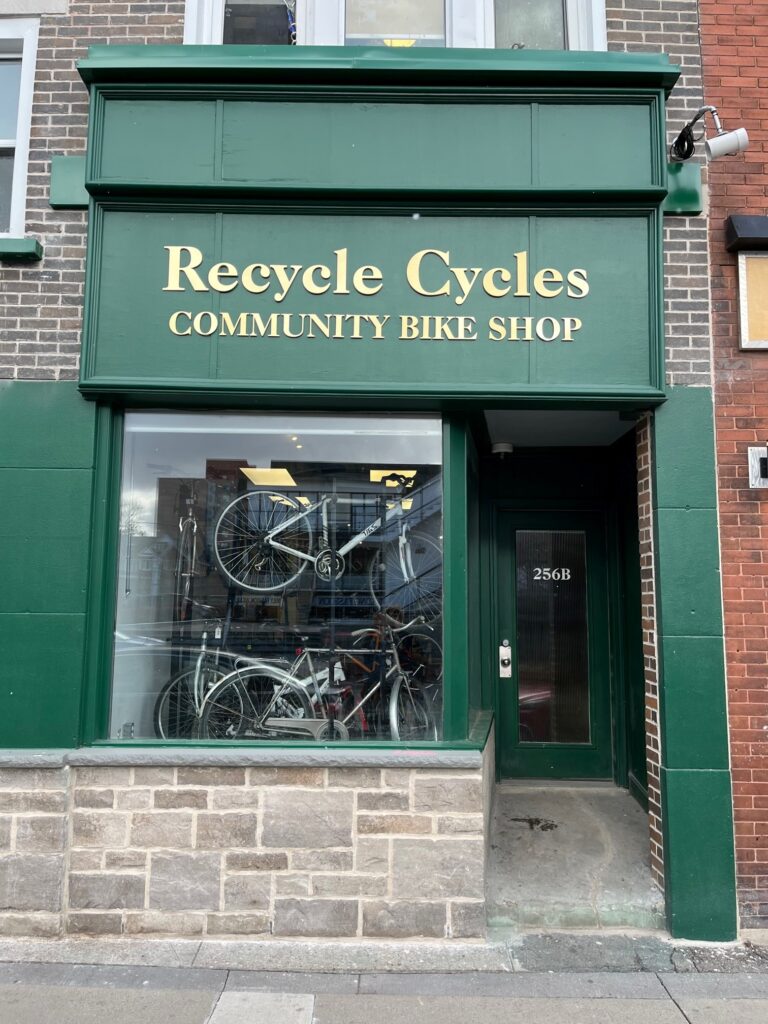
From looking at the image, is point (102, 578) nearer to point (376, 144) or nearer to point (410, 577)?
point (410, 577)

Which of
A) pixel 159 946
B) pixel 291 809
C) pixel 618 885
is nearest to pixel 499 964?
pixel 618 885

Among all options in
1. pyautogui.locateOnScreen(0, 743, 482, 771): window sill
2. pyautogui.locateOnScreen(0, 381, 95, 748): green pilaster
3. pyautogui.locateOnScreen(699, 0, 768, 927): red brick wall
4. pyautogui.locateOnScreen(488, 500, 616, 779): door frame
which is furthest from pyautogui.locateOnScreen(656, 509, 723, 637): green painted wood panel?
pyautogui.locateOnScreen(0, 381, 95, 748): green pilaster

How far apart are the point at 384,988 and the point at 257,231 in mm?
4437

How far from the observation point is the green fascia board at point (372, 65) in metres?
4.40

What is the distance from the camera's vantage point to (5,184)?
4.79 metres

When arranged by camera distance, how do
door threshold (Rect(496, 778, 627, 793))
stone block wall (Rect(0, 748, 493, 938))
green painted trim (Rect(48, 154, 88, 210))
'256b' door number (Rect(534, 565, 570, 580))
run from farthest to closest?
'256b' door number (Rect(534, 565, 570, 580))
door threshold (Rect(496, 778, 627, 793))
green painted trim (Rect(48, 154, 88, 210))
stone block wall (Rect(0, 748, 493, 938))

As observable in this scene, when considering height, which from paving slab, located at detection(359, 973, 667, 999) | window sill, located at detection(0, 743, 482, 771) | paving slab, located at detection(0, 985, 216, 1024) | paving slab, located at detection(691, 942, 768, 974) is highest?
window sill, located at detection(0, 743, 482, 771)

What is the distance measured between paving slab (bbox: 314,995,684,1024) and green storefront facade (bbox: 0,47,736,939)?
0.96 metres

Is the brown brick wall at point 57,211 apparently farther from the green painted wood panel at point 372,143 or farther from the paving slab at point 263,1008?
the paving slab at point 263,1008

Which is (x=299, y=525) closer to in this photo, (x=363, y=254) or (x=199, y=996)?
(x=363, y=254)

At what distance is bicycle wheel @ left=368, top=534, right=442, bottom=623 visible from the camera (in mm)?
4508

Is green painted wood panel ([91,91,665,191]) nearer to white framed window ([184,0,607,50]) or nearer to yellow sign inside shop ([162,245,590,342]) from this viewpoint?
yellow sign inside shop ([162,245,590,342])

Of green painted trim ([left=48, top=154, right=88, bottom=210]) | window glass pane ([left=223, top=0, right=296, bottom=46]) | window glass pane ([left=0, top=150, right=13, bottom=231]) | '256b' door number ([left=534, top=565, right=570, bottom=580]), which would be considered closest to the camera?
green painted trim ([left=48, top=154, right=88, bottom=210])

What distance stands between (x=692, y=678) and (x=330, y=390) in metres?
2.84
